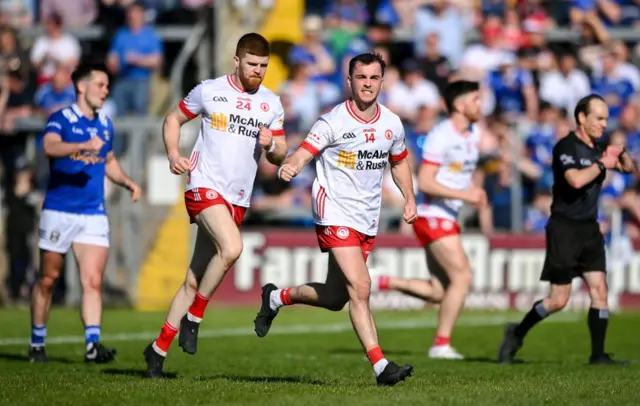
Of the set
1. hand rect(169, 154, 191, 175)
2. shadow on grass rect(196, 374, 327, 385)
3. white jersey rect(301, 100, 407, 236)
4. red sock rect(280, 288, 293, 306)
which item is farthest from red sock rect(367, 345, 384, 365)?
hand rect(169, 154, 191, 175)

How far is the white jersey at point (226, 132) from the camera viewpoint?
1064 centimetres

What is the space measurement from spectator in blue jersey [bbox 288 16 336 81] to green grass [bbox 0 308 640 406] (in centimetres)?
452

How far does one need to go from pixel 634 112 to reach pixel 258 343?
33.4 ft

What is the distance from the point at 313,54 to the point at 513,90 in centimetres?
366

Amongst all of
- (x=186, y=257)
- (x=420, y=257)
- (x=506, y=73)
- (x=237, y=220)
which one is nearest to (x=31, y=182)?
(x=186, y=257)

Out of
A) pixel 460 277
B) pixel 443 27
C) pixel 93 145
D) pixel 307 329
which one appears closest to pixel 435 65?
pixel 443 27

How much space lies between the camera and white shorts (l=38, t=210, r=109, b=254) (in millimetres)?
12633

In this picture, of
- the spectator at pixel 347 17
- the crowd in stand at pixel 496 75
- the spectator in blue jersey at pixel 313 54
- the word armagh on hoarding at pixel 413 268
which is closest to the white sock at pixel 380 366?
the word armagh on hoarding at pixel 413 268

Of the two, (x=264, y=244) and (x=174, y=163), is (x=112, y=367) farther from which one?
(x=264, y=244)

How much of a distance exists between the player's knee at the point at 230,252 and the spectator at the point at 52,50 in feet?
37.9

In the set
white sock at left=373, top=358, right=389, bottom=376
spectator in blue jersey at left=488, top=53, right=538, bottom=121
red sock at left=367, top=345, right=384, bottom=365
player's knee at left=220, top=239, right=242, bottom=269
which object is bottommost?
white sock at left=373, top=358, right=389, bottom=376

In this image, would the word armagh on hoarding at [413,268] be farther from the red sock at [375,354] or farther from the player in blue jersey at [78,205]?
the red sock at [375,354]

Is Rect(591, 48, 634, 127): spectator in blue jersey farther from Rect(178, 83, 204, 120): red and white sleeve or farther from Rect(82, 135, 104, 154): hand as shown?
Rect(178, 83, 204, 120): red and white sleeve

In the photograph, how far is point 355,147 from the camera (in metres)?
10.1
